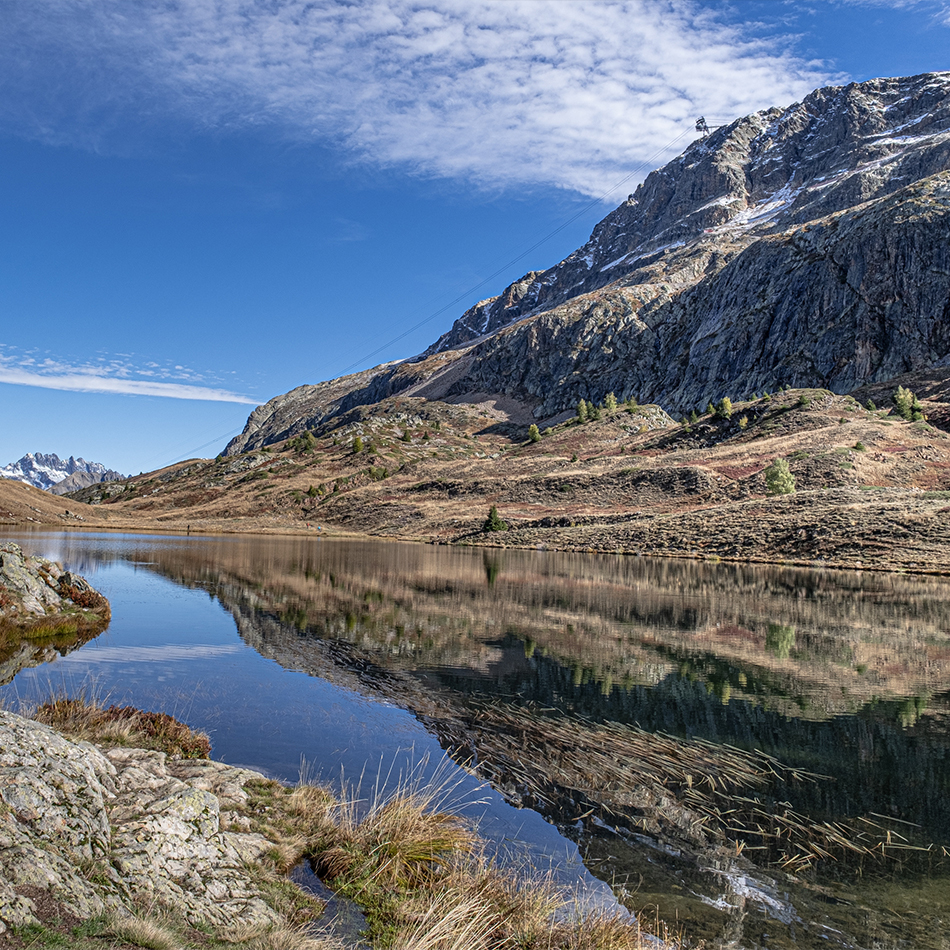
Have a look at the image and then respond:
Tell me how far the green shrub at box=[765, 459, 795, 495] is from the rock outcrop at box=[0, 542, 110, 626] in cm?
7120

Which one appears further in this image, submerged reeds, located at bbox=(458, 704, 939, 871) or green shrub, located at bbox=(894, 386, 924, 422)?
green shrub, located at bbox=(894, 386, 924, 422)

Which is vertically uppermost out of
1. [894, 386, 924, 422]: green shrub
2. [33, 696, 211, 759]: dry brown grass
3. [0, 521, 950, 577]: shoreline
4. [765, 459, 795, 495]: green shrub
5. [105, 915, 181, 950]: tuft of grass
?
[894, 386, 924, 422]: green shrub

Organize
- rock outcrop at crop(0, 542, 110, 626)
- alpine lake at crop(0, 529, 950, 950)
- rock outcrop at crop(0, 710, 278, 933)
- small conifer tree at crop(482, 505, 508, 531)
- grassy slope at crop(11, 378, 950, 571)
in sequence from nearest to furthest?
rock outcrop at crop(0, 710, 278, 933) < alpine lake at crop(0, 529, 950, 950) < rock outcrop at crop(0, 542, 110, 626) < grassy slope at crop(11, 378, 950, 571) < small conifer tree at crop(482, 505, 508, 531)

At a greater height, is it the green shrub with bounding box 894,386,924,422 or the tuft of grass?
the green shrub with bounding box 894,386,924,422

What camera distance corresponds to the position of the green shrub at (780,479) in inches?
2992

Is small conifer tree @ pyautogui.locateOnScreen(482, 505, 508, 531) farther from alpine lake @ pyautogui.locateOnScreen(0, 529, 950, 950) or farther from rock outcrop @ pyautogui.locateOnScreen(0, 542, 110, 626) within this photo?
rock outcrop @ pyautogui.locateOnScreen(0, 542, 110, 626)

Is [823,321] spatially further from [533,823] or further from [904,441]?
[533,823]

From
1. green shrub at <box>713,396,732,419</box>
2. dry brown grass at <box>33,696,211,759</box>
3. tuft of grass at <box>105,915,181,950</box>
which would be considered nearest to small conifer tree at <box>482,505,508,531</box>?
green shrub at <box>713,396,732,419</box>

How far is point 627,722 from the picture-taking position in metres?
15.2

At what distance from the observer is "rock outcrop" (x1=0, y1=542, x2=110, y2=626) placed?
72.5ft

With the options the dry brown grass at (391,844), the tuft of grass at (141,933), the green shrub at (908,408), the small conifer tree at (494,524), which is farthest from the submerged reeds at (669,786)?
the green shrub at (908,408)

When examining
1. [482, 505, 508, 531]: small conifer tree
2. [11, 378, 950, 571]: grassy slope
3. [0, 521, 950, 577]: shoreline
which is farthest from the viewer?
[482, 505, 508, 531]: small conifer tree

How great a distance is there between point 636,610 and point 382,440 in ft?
477

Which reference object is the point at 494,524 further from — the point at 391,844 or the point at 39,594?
the point at 391,844
